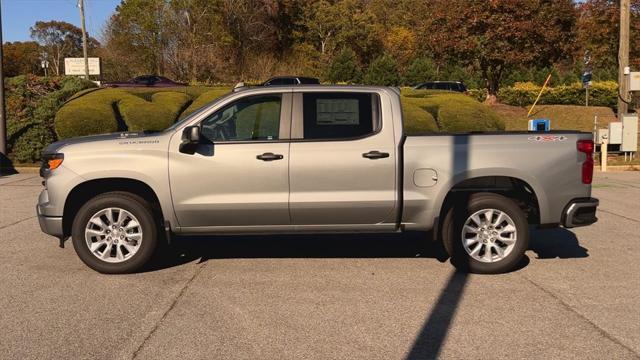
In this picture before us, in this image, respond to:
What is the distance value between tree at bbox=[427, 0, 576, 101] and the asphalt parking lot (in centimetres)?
2117

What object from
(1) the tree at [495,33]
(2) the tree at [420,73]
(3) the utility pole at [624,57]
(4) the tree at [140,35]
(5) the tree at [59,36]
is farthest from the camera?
(5) the tree at [59,36]

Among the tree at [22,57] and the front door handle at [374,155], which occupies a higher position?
the tree at [22,57]

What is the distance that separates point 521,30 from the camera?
87.7 ft

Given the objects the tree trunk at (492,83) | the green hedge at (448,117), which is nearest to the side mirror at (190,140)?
the green hedge at (448,117)

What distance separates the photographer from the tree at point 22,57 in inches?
3290

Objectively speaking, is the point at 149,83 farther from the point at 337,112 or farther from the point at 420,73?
the point at 337,112

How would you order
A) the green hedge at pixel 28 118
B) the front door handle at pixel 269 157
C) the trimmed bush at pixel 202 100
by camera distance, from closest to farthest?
1. the front door handle at pixel 269 157
2. the green hedge at pixel 28 118
3. the trimmed bush at pixel 202 100

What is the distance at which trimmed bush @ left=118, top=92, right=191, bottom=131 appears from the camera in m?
14.5

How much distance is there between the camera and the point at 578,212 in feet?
19.3

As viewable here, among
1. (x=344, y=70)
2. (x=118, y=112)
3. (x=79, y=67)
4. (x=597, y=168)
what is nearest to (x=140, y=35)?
(x=79, y=67)

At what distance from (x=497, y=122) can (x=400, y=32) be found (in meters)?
39.0

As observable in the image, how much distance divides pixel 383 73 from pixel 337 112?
30836mm

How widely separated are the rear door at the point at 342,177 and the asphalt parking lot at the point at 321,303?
2.05ft

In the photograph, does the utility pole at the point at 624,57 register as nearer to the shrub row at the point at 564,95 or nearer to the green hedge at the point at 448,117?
the green hedge at the point at 448,117
